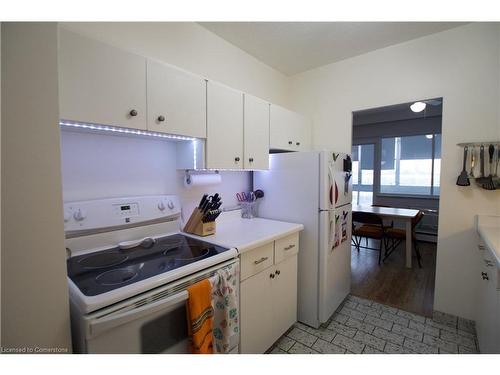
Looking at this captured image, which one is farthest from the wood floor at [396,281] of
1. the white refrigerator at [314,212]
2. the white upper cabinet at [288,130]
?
the white upper cabinet at [288,130]

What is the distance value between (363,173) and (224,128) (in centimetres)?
448

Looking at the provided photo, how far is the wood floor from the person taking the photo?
93.7 inches

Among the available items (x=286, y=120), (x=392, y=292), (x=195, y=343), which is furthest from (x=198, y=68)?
(x=392, y=292)

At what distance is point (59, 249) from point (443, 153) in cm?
259

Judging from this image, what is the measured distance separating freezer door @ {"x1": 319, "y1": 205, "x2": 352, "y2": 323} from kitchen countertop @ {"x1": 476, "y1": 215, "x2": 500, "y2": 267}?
94 cm

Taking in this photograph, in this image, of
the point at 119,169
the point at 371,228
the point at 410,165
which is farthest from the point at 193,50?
the point at 410,165

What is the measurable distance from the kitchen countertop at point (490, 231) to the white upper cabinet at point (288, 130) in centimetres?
154

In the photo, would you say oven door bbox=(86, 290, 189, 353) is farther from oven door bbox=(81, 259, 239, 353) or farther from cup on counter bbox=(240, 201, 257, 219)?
cup on counter bbox=(240, 201, 257, 219)

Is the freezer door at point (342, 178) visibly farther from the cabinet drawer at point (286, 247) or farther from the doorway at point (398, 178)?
the doorway at point (398, 178)

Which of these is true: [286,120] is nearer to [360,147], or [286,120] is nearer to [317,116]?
[317,116]

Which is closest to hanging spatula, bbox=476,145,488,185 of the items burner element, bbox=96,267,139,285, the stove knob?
burner element, bbox=96,267,139,285

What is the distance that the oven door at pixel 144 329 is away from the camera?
2.72 ft

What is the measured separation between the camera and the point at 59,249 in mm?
→ 763

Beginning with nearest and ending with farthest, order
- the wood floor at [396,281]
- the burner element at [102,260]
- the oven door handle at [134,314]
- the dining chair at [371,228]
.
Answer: the oven door handle at [134,314], the burner element at [102,260], the wood floor at [396,281], the dining chair at [371,228]
